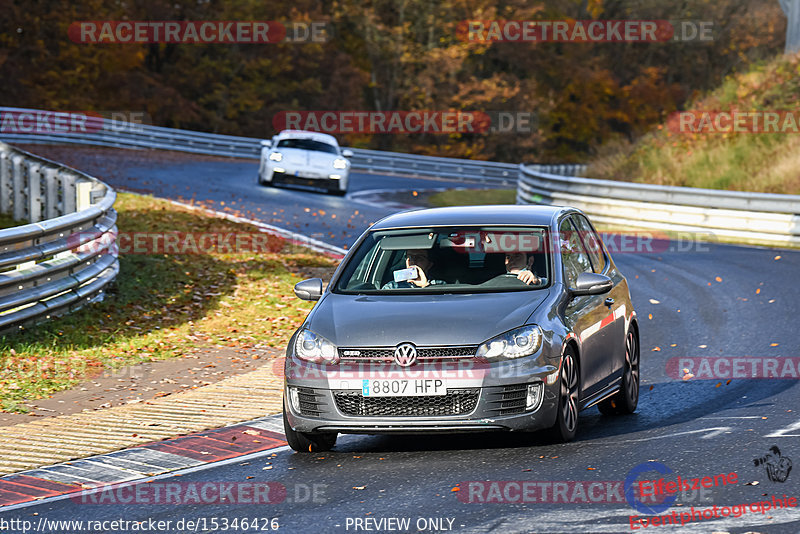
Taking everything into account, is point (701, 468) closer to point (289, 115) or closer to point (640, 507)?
point (640, 507)

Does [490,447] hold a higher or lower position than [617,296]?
lower

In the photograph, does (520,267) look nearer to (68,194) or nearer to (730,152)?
(68,194)

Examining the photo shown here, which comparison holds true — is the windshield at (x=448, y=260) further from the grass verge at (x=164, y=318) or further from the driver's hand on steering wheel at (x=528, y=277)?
the grass verge at (x=164, y=318)

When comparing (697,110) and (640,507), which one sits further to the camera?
(697,110)

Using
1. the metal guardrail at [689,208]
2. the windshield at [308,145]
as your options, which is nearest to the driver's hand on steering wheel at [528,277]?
the metal guardrail at [689,208]

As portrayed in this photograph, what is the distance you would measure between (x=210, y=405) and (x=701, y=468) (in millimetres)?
4283

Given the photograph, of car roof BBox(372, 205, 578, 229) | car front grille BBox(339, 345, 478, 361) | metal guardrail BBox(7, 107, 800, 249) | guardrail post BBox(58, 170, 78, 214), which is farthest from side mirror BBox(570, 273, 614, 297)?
metal guardrail BBox(7, 107, 800, 249)

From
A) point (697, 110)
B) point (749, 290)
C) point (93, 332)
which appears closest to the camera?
point (93, 332)

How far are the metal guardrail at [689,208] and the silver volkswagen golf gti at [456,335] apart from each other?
49.3 feet

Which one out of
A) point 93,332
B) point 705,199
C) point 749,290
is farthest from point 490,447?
point 705,199

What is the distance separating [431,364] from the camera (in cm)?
758

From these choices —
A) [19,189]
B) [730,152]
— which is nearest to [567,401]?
[19,189]

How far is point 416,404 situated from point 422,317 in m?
0.57

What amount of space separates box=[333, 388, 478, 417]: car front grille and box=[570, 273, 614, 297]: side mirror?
1339mm
